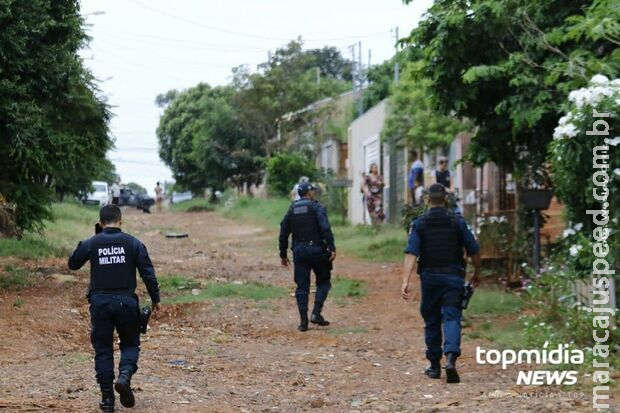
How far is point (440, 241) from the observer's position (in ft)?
26.8

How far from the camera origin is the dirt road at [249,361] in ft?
23.8

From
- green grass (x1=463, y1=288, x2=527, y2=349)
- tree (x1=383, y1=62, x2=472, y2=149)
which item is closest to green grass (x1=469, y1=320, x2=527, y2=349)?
green grass (x1=463, y1=288, x2=527, y2=349)

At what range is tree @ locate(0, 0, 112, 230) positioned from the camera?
12.5 m

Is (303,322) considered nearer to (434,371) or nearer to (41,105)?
(434,371)

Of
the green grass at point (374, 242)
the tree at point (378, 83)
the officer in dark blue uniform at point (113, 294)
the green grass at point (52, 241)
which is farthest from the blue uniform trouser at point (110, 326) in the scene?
the tree at point (378, 83)

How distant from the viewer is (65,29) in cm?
1333

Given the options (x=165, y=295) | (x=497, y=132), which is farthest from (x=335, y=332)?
(x=497, y=132)

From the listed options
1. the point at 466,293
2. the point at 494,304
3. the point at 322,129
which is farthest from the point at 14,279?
the point at 322,129

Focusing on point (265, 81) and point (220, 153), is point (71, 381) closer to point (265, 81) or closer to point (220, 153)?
point (265, 81)

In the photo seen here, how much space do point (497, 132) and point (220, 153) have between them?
3693 centimetres

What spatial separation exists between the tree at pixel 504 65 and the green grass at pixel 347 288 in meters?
2.72

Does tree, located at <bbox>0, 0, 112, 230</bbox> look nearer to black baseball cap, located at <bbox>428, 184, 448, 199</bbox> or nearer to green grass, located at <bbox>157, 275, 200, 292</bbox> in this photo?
green grass, located at <bbox>157, 275, 200, 292</bbox>

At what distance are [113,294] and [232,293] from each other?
7121 millimetres

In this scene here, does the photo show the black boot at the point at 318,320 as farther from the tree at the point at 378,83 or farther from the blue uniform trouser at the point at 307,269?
the tree at the point at 378,83
